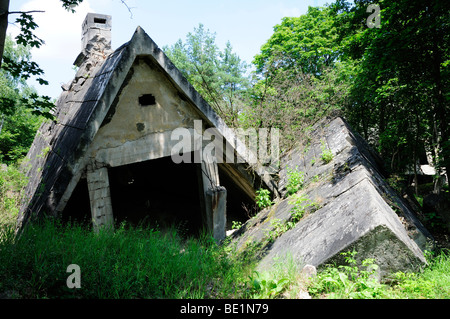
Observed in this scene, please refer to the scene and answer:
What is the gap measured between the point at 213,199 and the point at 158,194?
4.63 metres

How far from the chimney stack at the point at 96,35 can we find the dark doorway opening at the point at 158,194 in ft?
11.2

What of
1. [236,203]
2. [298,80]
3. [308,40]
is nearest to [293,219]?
[236,203]

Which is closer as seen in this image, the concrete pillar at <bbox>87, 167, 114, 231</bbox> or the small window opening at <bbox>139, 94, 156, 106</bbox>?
the concrete pillar at <bbox>87, 167, 114, 231</bbox>

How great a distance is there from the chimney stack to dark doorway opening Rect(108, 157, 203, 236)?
11.2 feet

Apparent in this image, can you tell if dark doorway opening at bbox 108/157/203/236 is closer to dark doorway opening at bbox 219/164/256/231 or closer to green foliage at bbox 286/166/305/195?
dark doorway opening at bbox 219/164/256/231

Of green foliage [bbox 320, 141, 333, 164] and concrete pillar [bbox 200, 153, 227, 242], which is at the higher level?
green foliage [bbox 320, 141, 333, 164]

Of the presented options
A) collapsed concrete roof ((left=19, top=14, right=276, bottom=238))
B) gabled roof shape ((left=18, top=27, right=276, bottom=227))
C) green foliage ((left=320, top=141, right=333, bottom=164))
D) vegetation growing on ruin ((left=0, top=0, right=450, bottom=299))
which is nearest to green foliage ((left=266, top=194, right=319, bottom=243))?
vegetation growing on ruin ((left=0, top=0, right=450, bottom=299))

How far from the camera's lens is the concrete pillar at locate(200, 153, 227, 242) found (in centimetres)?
620

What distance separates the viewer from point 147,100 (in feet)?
19.4
